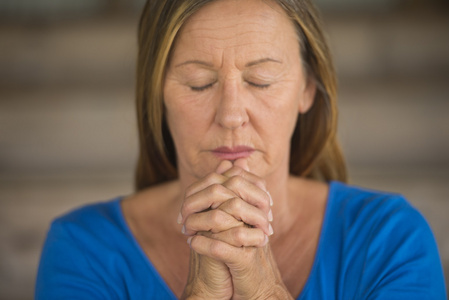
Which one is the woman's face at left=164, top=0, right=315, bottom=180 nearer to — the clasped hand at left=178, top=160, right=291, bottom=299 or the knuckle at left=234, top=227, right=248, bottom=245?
the clasped hand at left=178, top=160, right=291, bottom=299

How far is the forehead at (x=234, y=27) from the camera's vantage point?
5.46 feet

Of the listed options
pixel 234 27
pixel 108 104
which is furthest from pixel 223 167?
pixel 108 104

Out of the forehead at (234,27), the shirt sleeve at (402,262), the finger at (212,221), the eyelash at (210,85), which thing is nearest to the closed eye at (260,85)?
the eyelash at (210,85)

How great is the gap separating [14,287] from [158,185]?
1856 millimetres

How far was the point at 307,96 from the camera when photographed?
6.55ft

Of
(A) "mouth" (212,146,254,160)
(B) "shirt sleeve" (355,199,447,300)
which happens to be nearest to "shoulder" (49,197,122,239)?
(A) "mouth" (212,146,254,160)

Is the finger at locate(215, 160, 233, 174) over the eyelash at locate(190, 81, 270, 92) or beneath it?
beneath

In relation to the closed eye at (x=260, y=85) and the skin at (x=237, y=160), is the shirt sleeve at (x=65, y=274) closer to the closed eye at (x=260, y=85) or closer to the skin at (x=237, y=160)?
the skin at (x=237, y=160)

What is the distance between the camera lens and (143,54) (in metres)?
1.87

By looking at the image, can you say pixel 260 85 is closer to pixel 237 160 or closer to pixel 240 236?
pixel 237 160

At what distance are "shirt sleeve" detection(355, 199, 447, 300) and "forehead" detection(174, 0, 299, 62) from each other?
0.68 m

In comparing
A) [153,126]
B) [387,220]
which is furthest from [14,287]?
[387,220]

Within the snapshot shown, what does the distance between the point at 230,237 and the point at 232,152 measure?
0.34 metres

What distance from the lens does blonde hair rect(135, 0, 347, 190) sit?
5.72ft
